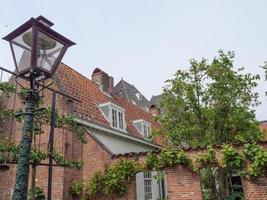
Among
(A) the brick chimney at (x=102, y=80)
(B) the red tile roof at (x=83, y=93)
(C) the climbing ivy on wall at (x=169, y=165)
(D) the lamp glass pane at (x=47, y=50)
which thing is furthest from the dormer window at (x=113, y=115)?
(D) the lamp glass pane at (x=47, y=50)

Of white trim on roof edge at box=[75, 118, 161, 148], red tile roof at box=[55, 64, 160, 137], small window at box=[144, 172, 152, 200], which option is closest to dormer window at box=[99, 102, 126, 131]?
red tile roof at box=[55, 64, 160, 137]

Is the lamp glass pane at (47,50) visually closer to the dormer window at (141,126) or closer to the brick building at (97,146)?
the brick building at (97,146)

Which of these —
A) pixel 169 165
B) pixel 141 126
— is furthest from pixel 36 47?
pixel 141 126

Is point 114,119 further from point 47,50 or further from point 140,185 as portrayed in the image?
point 47,50

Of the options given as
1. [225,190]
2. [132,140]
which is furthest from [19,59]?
[132,140]

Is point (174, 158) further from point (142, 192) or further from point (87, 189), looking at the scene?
point (142, 192)

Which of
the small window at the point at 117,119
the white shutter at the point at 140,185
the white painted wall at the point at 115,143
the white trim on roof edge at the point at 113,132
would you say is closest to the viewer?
the white trim on roof edge at the point at 113,132

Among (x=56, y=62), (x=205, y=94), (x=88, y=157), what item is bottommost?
(x=88, y=157)

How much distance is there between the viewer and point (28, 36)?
14.5 ft

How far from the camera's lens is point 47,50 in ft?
15.0

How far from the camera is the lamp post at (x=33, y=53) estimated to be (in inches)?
163

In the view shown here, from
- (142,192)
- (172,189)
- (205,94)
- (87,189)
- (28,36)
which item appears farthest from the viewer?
(142,192)

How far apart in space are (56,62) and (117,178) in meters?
7.79

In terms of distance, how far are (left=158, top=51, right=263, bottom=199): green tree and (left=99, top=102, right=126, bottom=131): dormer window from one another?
3352 millimetres
